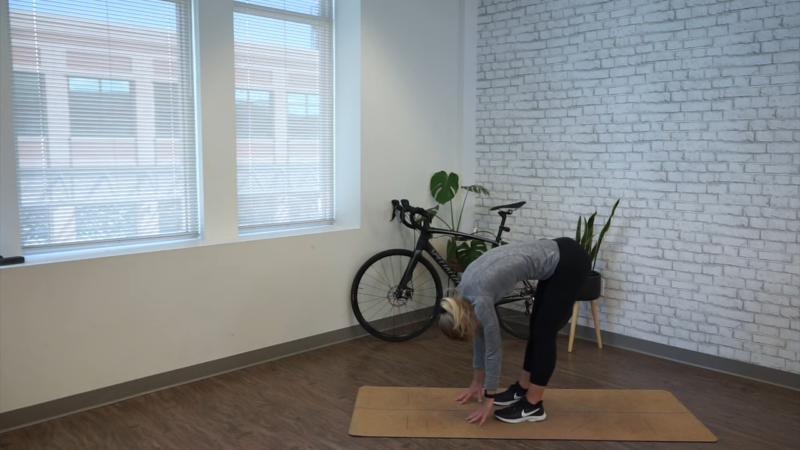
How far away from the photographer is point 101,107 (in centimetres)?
401

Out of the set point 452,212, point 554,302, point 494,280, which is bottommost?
point 554,302

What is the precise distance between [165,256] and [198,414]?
98 cm

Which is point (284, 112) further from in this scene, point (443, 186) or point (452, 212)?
point (452, 212)

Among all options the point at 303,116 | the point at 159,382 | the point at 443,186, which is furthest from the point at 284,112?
the point at 159,382

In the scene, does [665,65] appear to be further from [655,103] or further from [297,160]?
[297,160]

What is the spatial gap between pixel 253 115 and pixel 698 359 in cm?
364

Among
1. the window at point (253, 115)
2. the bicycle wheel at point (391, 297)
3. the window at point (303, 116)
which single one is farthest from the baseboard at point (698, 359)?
the window at point (253, 115)

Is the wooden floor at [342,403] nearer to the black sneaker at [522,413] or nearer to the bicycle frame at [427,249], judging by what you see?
the black sneaker at [522,413]

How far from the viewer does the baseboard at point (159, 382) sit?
11.8 feet

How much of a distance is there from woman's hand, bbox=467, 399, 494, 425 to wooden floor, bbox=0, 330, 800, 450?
0.17 m

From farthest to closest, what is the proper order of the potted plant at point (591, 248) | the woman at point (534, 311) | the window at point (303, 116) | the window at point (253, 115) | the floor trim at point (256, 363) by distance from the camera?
the window at point (303, 116) → the potted plant at point (591, 248) → the window at point (253, 115) → the floor trim at point (256, 363) → the woman at point (534, 311)

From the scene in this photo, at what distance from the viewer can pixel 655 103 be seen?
15.8ft

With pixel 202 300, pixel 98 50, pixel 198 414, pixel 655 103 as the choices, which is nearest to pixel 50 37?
pixel 98 50

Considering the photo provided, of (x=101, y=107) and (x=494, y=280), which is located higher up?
(x=101, y=107)
